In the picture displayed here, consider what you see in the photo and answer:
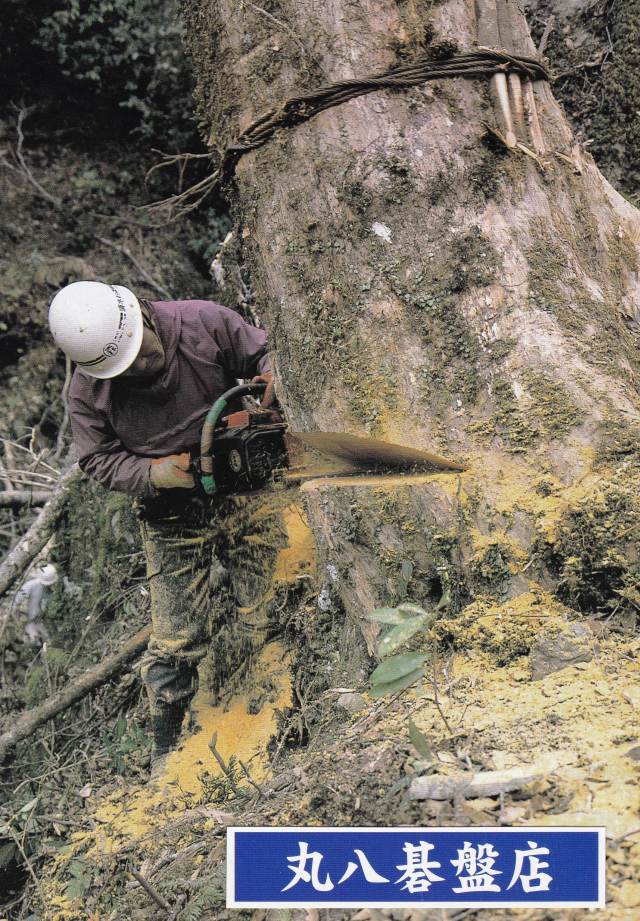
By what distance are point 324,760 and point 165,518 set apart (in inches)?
66.3

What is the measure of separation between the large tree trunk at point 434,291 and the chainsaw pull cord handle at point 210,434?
57 centimetres

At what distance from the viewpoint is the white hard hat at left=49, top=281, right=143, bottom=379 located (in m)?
2.88

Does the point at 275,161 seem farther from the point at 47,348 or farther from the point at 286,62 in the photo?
Answer: the point at 47,348

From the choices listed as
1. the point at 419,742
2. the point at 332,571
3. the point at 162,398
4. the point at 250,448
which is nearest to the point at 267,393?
the point at 250,448

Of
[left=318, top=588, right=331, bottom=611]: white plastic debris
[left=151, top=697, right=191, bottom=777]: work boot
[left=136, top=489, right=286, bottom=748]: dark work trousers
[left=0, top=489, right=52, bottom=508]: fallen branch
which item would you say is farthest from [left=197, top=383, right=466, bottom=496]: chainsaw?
[left=0, top=489, right=52, bottom=508]: fallen branch

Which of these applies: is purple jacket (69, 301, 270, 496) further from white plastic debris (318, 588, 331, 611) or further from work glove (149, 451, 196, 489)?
white plastic debris (318, 588, 331, 611)

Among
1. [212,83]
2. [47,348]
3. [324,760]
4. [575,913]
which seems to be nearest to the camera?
[575,913]

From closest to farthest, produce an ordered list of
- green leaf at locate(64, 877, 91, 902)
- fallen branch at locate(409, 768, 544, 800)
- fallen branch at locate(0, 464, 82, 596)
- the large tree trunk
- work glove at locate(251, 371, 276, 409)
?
fallen branch at locate(409, 768, 544, 800), the large tree trunk, green leaf at locate(64, 877, 91, 902), work glove at locate(251, 371, 276, 409), fallen branch at locate(0, 464, 82, 596)

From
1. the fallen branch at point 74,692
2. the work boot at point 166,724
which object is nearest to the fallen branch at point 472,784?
the work boot at point 166,724

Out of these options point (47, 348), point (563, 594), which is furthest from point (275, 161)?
point (47, 348)

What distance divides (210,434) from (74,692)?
1514mm

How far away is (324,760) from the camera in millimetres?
1895

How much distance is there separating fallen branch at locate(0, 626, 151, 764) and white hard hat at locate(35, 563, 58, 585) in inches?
32.0

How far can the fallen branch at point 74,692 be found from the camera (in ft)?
11.3
